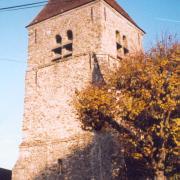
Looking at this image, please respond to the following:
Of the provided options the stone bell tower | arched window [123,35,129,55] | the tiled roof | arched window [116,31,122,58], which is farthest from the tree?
the tiled roof

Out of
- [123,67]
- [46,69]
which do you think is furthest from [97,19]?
[123,67]

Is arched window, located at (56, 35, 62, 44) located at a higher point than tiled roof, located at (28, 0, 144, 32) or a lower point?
lower

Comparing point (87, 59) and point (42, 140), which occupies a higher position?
point (87, 59)

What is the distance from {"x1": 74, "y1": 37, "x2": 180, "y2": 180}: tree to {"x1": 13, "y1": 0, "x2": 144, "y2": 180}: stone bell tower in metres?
3.54

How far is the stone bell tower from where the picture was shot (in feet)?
60.6

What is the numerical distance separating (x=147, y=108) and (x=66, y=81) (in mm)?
7601

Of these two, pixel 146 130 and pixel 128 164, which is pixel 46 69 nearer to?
pixel 128 164

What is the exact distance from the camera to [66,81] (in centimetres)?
2072

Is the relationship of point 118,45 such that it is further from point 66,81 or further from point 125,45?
point 66,81

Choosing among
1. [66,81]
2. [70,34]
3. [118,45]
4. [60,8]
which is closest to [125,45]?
[118,45]

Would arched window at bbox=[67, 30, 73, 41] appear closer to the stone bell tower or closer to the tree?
the stone bell tower

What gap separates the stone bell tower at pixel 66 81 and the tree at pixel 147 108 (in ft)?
11.6

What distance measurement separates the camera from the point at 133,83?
1497cm

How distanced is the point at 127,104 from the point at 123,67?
7.54ft
